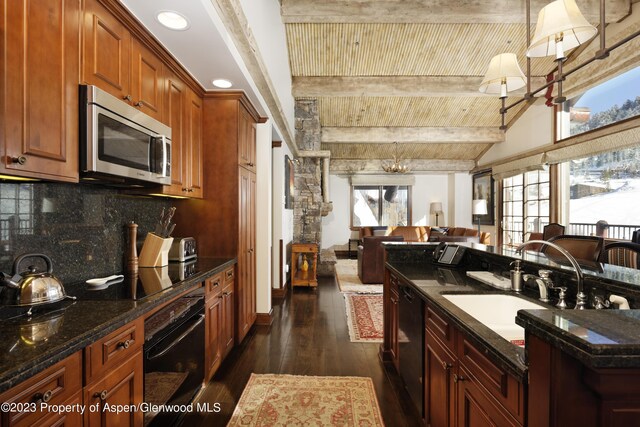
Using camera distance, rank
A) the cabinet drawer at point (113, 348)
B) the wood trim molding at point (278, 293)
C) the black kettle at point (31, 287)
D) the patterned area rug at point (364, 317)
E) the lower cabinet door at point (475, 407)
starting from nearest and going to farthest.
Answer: the lower cabinet door at point (475, 407), the cabinet drawer at point (113, 348), the black kettle at point (31, 287), the patterned area rug at point (364, 317), the wood trim molding at point (278, 293)

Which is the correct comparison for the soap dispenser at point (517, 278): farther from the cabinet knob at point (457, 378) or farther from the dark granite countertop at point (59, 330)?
the dark granite countertop at point (59, 330)

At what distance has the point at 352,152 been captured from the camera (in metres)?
9.50

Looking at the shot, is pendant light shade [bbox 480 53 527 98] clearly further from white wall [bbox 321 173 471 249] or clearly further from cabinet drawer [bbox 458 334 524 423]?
white wall [bbox 321 173 471 249]

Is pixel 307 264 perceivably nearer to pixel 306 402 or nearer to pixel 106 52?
pixel 306 402

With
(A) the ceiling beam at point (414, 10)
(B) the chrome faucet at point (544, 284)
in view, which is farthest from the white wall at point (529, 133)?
(B) the chrome faucet at point (544, 284)

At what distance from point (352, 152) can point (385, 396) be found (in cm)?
803

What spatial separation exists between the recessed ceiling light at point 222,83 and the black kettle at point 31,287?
6.11 ft

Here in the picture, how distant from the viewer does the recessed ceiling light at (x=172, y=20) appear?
1.72 m

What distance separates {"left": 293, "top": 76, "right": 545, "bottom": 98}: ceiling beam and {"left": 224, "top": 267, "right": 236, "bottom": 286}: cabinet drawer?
4.26m

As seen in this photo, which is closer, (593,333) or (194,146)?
(593,333)

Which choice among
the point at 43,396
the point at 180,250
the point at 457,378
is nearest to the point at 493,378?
the point at 457,378

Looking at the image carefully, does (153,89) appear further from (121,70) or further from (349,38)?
(349,38)

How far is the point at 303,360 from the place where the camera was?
266 centimetres

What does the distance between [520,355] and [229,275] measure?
224 centimetres
